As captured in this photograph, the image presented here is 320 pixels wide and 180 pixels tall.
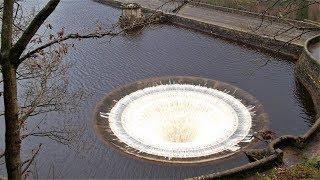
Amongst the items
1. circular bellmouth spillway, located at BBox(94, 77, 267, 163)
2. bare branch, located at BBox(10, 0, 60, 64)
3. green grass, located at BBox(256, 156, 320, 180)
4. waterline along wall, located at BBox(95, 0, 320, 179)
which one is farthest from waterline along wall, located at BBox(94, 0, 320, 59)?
bare branch, located at BBox(10, 0, 60, 64)

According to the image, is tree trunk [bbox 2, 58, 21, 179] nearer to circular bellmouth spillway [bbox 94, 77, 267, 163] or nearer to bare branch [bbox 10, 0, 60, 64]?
bare branch [bbox 10, 0, 60, 64]

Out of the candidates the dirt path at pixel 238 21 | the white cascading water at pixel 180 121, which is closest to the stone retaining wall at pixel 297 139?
the white cascading water at pixel 180 121

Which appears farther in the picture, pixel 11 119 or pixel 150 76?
pixel 150 76

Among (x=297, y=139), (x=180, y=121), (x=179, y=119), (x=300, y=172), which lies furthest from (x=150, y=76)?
(x=300, y=172)

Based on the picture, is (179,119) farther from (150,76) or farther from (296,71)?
(296,71)

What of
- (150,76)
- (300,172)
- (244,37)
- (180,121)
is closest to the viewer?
(300,172)

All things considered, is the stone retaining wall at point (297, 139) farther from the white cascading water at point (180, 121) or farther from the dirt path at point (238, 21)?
the dirt path at point (238, 21)
